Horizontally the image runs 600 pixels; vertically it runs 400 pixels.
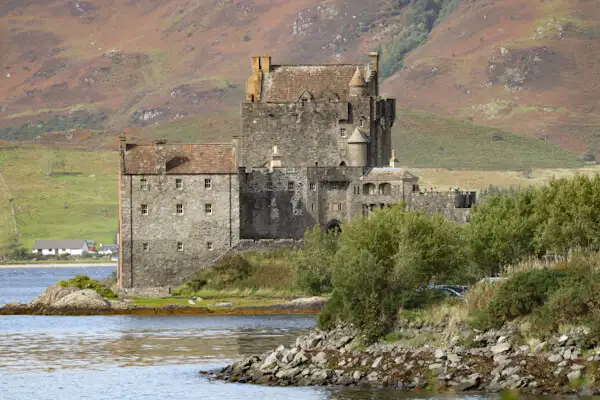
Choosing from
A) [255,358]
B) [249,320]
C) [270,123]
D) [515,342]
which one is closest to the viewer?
[515,342]

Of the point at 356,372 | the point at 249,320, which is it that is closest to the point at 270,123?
the point at 249,320

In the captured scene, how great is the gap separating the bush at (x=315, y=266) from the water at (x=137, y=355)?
7367 millimetres

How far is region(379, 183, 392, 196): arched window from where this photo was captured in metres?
118

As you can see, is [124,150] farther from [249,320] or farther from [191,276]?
[249,320]

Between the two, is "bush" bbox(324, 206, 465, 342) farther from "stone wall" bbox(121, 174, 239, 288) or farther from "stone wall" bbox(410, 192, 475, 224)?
"stone wall" bbox(121, 174, 239, 288)

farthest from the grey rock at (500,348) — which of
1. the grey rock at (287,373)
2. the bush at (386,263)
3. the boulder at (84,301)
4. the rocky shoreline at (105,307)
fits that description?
the boulder at (84,301)

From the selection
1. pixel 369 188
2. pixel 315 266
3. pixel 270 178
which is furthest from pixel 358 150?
pixel 315 266

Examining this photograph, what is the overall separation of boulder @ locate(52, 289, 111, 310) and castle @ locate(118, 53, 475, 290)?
228 inches

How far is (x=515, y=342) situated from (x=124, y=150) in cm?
5834

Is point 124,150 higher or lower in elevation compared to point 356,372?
higher

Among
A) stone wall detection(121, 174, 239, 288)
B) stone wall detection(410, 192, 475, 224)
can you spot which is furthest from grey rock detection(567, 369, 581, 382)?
stone wall detection(121, 174, 239, 288)

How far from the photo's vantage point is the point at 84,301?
357 feet

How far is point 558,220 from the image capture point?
88.4 metres

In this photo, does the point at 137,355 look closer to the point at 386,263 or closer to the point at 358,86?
the point at 386,263
